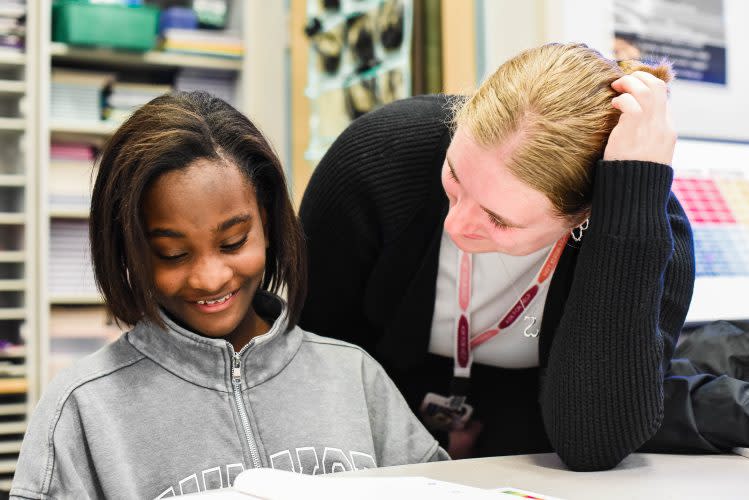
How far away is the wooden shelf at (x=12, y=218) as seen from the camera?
2812 mm

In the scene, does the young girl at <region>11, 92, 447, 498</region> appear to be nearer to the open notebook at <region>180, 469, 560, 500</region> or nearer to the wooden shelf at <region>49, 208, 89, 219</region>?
the open notebook at <region>180, 469, 560, 500</region>

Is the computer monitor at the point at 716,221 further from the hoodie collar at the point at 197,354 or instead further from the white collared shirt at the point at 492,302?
the hoodie collar at the point at 197,354

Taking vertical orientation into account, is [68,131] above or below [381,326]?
above

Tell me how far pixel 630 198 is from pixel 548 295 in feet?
0.82

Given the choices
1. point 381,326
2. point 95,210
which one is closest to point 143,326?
point 95,210

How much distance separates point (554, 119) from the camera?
1031mm

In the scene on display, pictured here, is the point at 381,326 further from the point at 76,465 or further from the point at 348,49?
the point at 348,49

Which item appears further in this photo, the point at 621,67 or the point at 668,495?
the point at 621,67

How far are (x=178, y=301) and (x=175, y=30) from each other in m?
2.29

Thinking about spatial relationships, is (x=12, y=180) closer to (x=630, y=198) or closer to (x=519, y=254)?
(x=519, y=254)

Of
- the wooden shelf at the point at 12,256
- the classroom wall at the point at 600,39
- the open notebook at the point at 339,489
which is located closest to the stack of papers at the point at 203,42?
the wooden shelf at the point at 12,256

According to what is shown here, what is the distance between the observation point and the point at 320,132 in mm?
2867

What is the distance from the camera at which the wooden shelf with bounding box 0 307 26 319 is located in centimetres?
278

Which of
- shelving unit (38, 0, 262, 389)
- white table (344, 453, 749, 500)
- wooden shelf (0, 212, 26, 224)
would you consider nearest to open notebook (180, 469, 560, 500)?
white table (344, 453, 749, 500)
